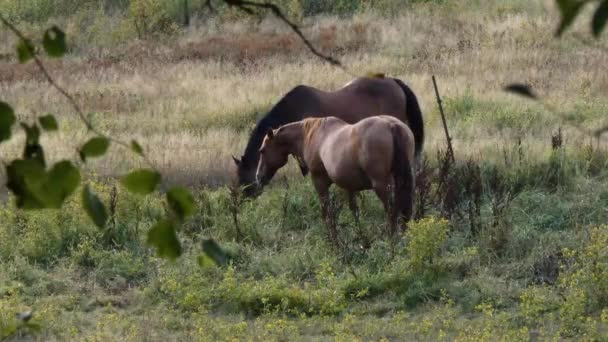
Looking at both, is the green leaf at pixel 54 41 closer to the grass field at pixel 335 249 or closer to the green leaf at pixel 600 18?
the grass field at pixel 335 249

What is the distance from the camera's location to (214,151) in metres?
13.6

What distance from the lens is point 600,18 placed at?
4.47ft

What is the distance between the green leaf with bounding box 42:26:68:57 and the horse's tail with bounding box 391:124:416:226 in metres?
7.41

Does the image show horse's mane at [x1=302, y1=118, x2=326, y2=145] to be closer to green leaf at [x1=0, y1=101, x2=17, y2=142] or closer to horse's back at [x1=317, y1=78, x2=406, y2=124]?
horse's back at [x1=317, y1=78, x2=406, y2=124]

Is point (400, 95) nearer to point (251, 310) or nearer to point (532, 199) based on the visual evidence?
point (532, 199)

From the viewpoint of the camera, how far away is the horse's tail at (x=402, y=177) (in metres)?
9.15

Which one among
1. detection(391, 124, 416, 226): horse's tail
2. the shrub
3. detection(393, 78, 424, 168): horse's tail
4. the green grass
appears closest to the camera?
the green grass

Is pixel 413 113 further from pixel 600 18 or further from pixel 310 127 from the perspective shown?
pixel 600 18

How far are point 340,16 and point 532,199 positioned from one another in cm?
1871

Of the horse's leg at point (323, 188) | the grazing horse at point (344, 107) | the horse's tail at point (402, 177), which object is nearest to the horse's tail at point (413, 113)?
the grazing horse at point (344, 107)

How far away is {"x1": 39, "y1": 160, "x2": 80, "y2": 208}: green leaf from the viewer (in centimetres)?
164

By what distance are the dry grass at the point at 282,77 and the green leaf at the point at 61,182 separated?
34.1ft

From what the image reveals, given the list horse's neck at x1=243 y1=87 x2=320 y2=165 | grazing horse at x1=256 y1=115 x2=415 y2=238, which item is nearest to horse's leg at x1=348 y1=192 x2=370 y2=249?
grazing horse at x1=256 y1=115 x2=415 y2=238

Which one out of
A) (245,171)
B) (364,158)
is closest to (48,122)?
(364,158)
